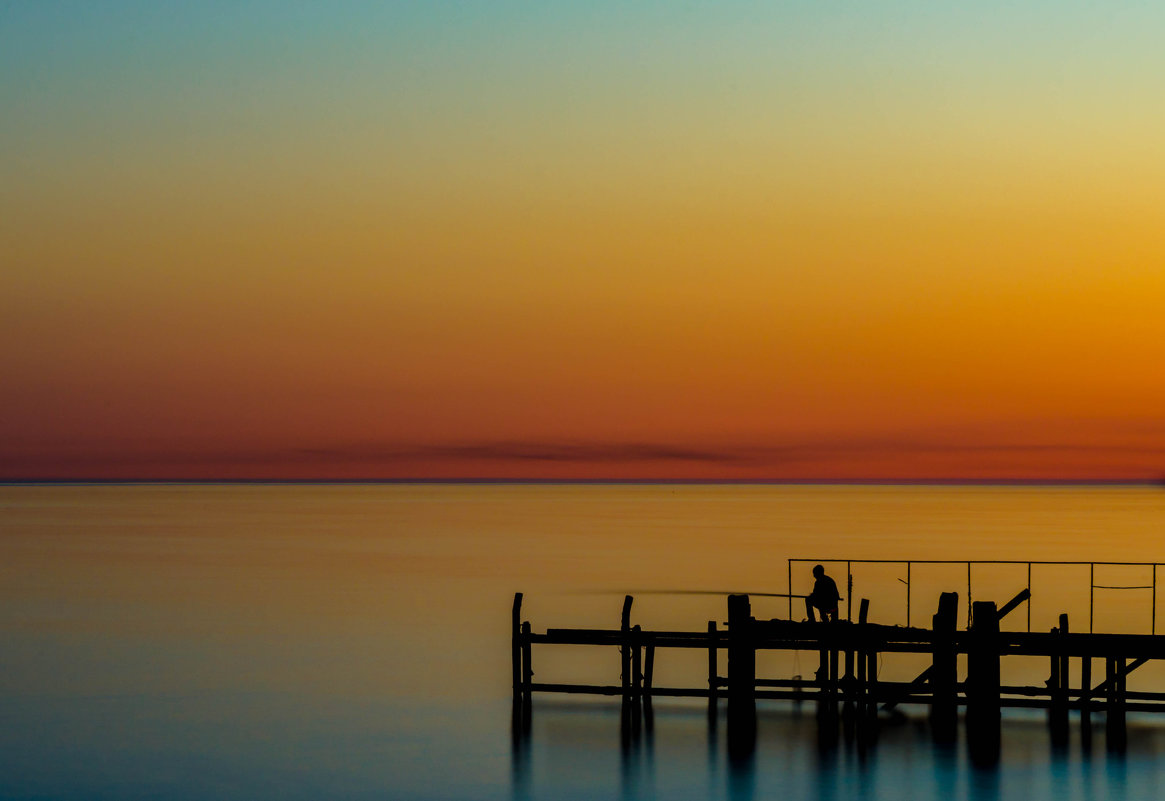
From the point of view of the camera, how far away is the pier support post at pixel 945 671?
25.8m

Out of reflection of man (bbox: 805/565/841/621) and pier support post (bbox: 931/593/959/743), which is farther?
reflection of man (bbox: 805/565/841/621)

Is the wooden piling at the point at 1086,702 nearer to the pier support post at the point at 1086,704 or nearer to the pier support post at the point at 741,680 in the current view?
the pier support post at the point at 1086,704

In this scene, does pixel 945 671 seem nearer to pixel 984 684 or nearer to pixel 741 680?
pixel 984 684

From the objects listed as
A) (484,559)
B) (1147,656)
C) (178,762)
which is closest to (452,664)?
(178,762)

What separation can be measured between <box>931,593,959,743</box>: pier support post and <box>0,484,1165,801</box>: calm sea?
0.60 metres

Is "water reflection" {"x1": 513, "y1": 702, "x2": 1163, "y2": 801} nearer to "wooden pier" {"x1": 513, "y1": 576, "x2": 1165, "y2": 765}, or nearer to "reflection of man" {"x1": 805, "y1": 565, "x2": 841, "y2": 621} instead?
"wooden pier" {"x1": 513, "y1": 576, "x2": 1165, "y2": 765}

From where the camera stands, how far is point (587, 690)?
94.6 ft

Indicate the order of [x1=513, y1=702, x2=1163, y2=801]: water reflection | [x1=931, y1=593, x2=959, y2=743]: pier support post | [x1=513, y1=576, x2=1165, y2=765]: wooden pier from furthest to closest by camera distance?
1. [x1=931, y1=593, x2=959, y2=743]: pier support post
2. [x1=513, y1=576, x2=1165, y2=765]: wooden pier
3. [x1=513, y1=702, x2=1163, y2=801]: water reflection

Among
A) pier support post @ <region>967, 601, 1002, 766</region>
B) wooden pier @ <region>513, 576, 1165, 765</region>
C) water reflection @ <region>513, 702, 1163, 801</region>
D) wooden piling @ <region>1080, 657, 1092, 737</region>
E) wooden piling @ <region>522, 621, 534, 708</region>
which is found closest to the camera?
water reflection @ <region>513, 702, 1163, 801</region>

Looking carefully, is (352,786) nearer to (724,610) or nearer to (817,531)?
(724,610)

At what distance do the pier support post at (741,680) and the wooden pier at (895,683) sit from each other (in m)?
0.02

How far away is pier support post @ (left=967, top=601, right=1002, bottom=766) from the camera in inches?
1002

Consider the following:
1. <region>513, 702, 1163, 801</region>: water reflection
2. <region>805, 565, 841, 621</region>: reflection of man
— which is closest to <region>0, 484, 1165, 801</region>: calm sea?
<region>513, 702, 1163, 801</region>: water reflection

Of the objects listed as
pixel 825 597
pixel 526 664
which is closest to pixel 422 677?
pixel 526 664
